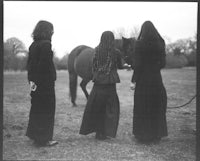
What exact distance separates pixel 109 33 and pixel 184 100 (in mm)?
5285

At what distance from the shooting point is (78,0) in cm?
434

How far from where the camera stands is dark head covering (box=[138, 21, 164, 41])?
4.79m

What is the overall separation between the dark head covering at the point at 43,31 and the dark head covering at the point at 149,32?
1521 millimetres

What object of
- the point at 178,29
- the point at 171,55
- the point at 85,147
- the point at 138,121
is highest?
the point at 178,29

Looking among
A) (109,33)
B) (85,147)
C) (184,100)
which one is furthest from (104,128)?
(184,100)

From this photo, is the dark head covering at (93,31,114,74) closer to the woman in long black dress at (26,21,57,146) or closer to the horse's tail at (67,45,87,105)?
the woman in long black dress at (26,21,57,146)

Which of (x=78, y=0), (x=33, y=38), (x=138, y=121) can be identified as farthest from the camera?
(x=138, y=121)

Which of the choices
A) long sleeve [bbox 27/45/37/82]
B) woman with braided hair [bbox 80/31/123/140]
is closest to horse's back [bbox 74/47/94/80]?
woman with braided hair [bbox 80/31/123/140]

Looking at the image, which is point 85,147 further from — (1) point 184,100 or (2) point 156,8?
(1) point 184,100

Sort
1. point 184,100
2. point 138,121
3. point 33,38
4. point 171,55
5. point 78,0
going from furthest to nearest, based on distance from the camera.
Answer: point 184,100 → point 171,55 → point 138,121 → point 33,38 → point 78,0

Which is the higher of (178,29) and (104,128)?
(178,29)

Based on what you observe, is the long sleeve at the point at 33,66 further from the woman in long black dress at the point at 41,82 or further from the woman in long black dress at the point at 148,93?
the woman in long black dress at the point at 148,93

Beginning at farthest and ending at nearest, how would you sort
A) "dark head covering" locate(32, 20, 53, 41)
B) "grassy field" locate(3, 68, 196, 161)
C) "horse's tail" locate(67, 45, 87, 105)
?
"horse's tail" locate(67, 45, 87, 105)
"dark head covering" locate(32, 20, 53, 41)
"grassy field" locate(3, 68, 196, 161)

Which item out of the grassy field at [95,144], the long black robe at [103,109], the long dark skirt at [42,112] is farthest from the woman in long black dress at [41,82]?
the long black robe at [103,109]
